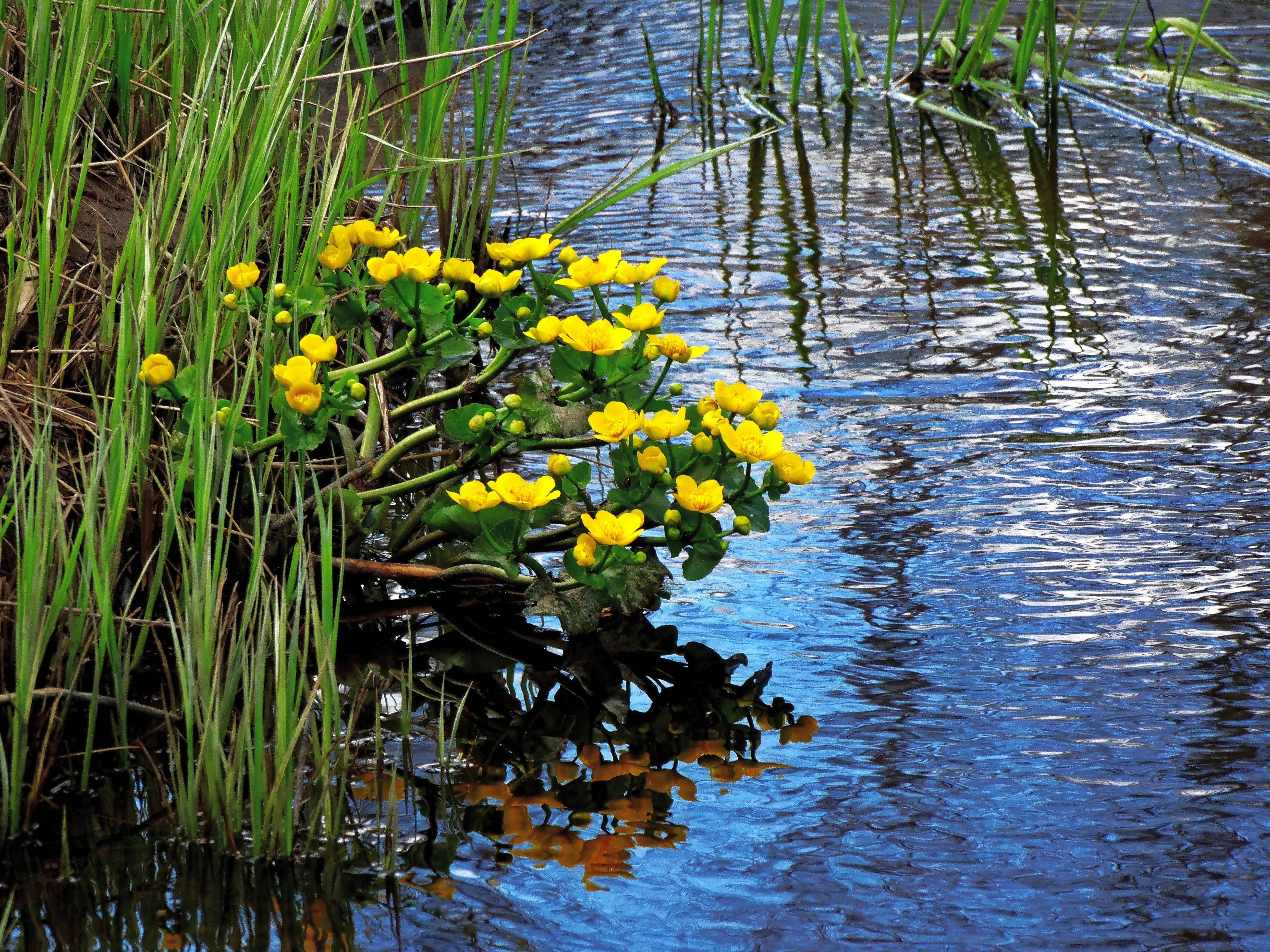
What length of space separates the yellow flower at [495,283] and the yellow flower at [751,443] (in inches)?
15.8

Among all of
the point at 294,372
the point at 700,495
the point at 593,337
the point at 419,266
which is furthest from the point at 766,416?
the point at 294,372

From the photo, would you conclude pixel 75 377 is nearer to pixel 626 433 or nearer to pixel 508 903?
pixel 626 433

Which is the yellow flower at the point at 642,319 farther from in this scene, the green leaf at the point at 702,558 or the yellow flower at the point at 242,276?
the yellow flower at the point at 242,276

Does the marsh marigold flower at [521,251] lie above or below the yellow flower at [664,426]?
above

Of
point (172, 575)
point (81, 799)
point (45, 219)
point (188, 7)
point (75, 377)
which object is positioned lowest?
point (81, 799)

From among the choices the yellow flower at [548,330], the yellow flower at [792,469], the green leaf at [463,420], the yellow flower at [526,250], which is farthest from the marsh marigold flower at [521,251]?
the yellow flower at [792,469]

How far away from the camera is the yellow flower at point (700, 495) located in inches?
78.3

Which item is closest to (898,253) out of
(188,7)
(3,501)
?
(188,7)

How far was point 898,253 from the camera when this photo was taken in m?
4.03

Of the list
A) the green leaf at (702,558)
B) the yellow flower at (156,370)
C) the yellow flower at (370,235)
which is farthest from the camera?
the yellow flower at (370,235)

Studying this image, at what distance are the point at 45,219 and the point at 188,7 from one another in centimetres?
100

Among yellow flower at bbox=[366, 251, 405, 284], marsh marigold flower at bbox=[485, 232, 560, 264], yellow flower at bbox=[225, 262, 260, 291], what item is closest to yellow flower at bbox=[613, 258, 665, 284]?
marsh marigold flower at bbox=[485, 232, 560, 264]

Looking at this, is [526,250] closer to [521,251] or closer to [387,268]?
[521,251]

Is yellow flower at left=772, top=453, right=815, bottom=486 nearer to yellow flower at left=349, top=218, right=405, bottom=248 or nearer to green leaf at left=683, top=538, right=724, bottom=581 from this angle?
green leaf at left=683, top=538, right=724, bottom=581
